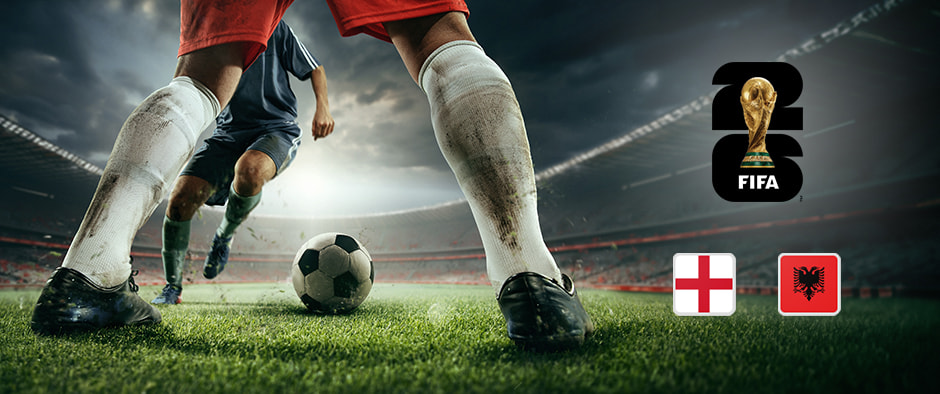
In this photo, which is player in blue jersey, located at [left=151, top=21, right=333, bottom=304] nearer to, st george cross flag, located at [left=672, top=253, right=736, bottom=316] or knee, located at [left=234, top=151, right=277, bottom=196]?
knee, located at [left=234, top=151, right=277, bottom=196]

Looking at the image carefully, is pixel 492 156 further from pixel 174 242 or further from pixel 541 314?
pixel 174 242

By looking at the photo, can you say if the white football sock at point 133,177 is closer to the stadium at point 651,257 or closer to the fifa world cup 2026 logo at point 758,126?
the stadium at point 651,257

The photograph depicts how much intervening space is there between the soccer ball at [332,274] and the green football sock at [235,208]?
0.74m

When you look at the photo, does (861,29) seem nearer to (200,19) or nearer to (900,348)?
(900,348)

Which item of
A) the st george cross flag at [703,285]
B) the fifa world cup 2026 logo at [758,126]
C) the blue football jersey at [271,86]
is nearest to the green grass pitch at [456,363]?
the st george cross flag at [703,285]

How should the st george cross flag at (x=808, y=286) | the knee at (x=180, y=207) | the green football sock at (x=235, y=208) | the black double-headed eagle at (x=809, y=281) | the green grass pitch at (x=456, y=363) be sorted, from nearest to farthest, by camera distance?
the green grass pitch at (x=456, y=363), the st george cross flag at (x=808, y=286), the black double-headed eagle at (x=809, y=281), the knee at (x=180, y=207), the green football sock at (x=235, y=208)

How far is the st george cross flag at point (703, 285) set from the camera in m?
1.85

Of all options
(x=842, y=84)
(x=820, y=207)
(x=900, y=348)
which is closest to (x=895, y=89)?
(x=842, y=84)

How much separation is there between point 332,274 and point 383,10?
1575 millimetres

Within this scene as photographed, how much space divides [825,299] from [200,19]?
2.82 m

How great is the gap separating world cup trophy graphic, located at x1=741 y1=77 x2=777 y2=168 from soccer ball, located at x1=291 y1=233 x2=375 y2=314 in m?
3.75

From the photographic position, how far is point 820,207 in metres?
9.71

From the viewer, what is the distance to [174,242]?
2559 mm

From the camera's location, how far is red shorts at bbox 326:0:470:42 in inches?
40.4
